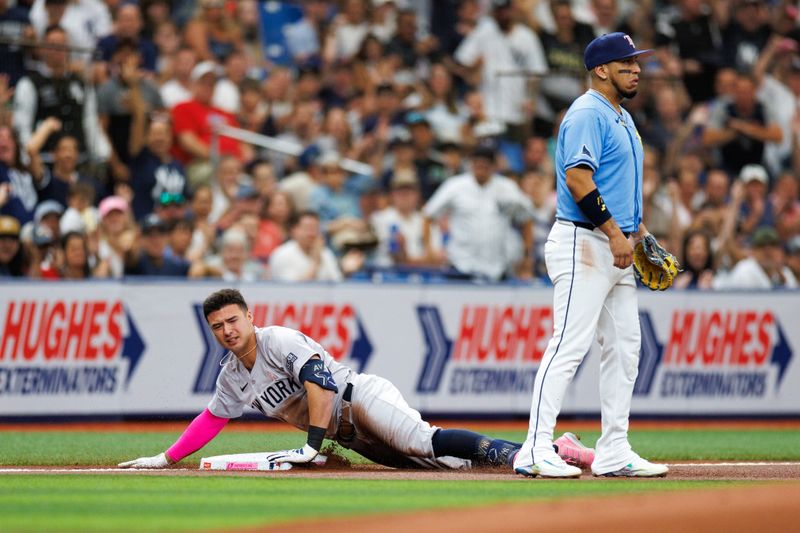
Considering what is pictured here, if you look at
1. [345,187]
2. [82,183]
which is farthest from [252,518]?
[345,187]

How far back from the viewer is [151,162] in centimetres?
1512

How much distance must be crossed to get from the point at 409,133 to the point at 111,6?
393cm

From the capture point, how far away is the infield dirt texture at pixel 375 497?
18.3 feet

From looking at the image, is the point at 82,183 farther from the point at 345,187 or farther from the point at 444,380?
the point at 444,380

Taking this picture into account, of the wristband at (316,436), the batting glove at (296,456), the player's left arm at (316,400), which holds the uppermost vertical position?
the player's left arm at (316,400)

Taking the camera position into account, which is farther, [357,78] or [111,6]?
[357,78]

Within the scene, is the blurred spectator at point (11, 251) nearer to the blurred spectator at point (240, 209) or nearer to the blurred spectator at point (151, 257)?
the blurred spectator at point (151, 257)

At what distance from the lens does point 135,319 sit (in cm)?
1348

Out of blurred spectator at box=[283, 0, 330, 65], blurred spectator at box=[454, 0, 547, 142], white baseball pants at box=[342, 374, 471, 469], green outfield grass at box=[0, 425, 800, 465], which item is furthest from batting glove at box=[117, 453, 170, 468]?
blurred spectator at box=[283, 0, 330, 65]

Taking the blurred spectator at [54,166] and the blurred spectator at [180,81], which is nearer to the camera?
the blurred spectator at [54,166]

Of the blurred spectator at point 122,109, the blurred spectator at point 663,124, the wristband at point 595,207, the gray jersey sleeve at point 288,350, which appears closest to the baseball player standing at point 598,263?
the wristband at point 595,207

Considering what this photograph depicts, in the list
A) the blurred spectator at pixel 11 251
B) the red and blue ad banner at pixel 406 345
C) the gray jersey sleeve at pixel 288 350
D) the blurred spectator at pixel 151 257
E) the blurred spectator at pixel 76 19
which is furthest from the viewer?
the blurred spectator at pixel 76 19

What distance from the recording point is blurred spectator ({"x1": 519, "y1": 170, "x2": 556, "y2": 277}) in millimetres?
16172

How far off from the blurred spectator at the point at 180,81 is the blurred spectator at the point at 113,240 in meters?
2.10
